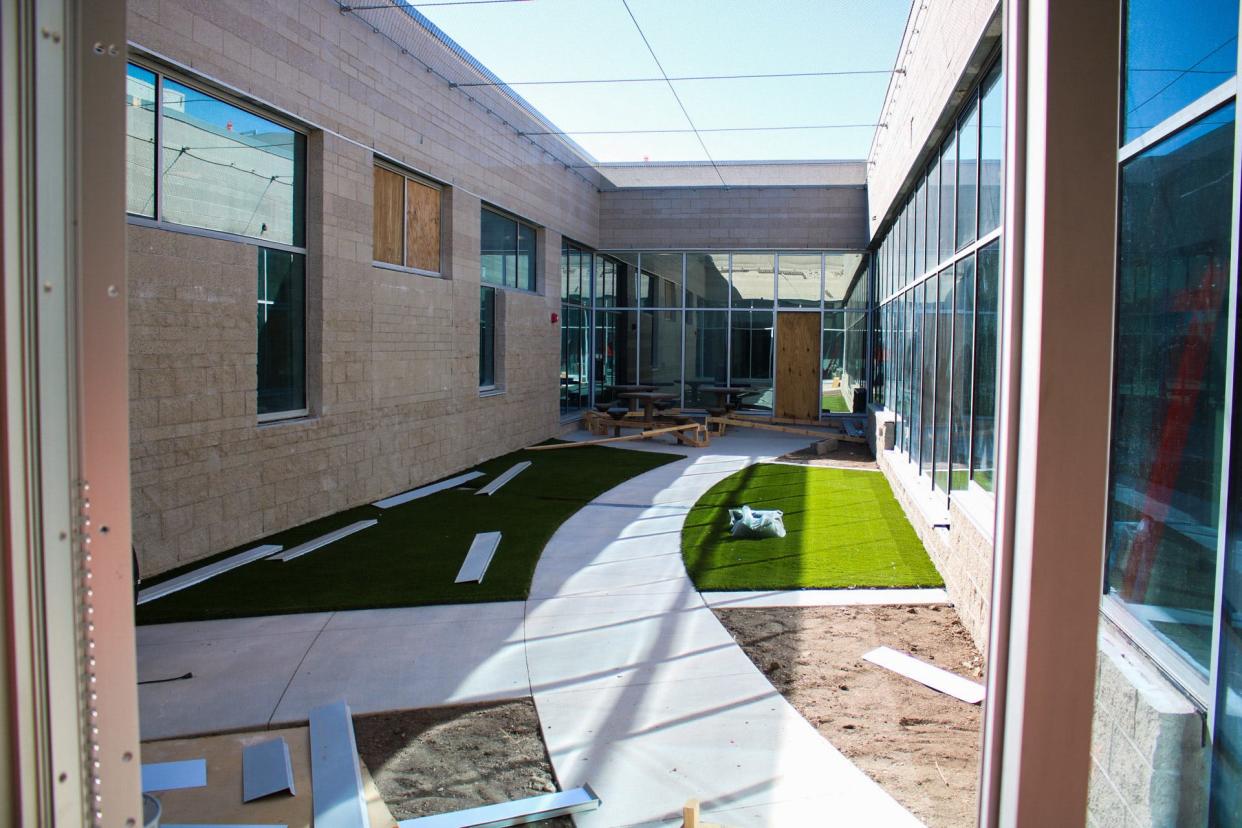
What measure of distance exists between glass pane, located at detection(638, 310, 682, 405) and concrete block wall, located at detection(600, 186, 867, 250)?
1.69 metres

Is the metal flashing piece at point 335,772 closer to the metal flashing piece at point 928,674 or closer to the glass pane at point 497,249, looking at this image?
the metal flashing piece at point 928,674

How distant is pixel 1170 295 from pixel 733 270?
747 inches

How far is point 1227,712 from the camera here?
232 centimetres

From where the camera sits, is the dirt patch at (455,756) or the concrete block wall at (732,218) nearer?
the dirt patch at (455,756)

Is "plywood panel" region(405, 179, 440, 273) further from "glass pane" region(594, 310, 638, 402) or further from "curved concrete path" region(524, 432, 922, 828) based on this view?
"glass pane" region(594, 310, 638, 402)

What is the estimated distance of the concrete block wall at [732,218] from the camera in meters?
20.8

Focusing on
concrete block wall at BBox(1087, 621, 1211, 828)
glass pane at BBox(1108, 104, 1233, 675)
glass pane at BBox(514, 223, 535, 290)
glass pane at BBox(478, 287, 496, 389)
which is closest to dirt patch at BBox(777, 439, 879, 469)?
glass pane at BBox(478, 287, 496, 389)

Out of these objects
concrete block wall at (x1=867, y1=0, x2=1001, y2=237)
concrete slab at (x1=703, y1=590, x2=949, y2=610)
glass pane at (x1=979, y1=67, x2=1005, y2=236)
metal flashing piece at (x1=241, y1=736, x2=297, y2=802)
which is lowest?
metal flashing piece at (x1=241, y1=736, x2=297, y2=802)

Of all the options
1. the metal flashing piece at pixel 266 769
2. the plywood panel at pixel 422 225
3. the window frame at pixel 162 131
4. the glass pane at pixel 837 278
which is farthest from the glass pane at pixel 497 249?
the metal flashing piece at pixel 266 769

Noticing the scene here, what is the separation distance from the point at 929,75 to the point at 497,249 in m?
7.94

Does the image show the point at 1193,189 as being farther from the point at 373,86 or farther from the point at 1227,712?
the point at 373,86

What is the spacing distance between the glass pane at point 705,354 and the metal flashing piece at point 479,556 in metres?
13.3

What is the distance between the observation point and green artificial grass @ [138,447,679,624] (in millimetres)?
6688

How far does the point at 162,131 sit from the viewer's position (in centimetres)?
745
